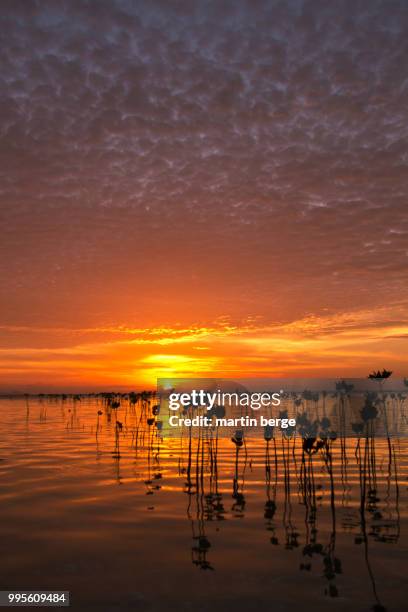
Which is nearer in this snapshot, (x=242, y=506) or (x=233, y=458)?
(x=242, y=506)

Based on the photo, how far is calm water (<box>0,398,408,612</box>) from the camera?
909cm

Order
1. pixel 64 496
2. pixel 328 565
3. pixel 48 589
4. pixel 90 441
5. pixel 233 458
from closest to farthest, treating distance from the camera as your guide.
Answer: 1. pixel 48 589
2. pixel 328 565
3. pixel 64 496
4. pixel 233 458
5. pixel 90 441

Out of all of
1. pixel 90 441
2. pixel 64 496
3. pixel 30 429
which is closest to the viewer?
pixel 64 496

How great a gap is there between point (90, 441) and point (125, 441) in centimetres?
196

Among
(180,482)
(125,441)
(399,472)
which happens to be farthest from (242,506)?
(125,441)

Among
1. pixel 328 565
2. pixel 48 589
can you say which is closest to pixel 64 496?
pixel 48 589

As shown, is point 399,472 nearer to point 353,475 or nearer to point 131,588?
point 353,475

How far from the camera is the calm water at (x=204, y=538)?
29.8ft

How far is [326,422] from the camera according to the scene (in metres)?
19.8

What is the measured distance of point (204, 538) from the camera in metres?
11.9

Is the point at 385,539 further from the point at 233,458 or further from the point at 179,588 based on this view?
the point at 233,458

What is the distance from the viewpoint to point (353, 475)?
19484 mm

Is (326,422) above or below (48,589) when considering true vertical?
above

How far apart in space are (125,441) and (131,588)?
22.5 meters
